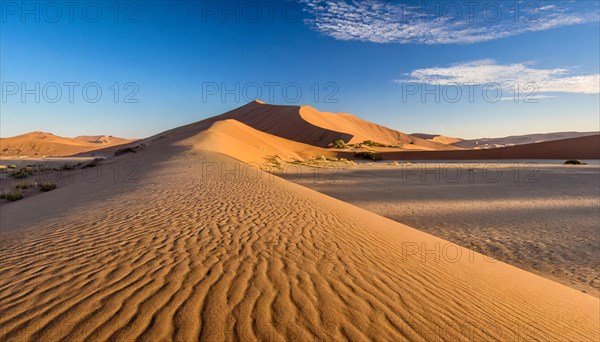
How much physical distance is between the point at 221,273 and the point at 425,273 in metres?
2.74

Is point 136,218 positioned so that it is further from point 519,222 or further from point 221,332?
point 519,222

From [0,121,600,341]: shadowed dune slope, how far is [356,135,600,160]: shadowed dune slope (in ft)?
126

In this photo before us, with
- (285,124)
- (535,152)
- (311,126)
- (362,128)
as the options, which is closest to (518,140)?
(362,128)

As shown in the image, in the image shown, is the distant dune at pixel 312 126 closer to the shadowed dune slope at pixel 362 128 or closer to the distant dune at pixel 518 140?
the shadowed dune slope at pixel 362 128

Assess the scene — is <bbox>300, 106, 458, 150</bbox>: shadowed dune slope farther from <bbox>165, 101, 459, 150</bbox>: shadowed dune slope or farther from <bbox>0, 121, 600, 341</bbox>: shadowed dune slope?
<bbox>0, 121, 600, 341</bbox>: shadowed dune slope

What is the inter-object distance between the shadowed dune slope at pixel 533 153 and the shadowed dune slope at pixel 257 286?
38411 millimetres

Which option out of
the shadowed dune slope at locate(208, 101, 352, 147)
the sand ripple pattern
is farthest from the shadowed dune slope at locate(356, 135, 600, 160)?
the sand ripple pattern

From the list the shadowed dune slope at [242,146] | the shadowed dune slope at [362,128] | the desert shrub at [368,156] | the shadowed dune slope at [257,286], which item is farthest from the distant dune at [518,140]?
the shadowed dune slope at [257,286]

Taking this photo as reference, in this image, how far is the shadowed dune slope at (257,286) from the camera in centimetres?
260

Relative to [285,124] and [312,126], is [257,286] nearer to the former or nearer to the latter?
[312,126]

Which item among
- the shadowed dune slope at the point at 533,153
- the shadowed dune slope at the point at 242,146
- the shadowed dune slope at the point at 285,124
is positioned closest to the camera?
the shadowed dune slope at the point at 242,146

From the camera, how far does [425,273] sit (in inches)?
169

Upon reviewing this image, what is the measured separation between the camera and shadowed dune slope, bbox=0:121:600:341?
260 cm

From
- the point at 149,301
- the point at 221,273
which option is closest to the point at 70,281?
the point at 149,301
